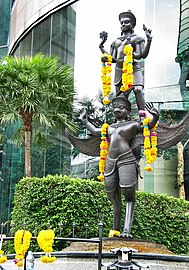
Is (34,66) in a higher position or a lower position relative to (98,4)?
lower

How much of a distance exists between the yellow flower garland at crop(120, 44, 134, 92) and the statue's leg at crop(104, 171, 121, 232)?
156 cm

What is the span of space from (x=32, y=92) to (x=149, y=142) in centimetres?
A: 638

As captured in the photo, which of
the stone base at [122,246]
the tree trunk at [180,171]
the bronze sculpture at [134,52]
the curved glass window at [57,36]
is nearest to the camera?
the stone base at [122,246]

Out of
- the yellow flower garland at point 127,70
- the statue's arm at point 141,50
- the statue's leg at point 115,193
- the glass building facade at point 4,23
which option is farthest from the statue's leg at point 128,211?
the glass building facade at point 4,23

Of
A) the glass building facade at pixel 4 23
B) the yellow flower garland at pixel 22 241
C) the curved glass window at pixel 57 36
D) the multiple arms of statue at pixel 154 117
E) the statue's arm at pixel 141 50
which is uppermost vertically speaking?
the glass building facade at pixel 4 23

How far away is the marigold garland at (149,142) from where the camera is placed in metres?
7.25

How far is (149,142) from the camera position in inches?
287

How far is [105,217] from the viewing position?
35.4 ft

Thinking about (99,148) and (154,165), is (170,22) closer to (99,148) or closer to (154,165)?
(154,165)

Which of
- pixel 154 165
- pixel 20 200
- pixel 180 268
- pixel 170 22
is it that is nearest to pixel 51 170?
pixel 154 165

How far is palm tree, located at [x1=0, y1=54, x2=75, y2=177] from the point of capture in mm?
13047

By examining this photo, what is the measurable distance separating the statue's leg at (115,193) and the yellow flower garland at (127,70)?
1.56 m

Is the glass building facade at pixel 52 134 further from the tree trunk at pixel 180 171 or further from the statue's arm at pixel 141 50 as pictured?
the statue's arm at pixel 141 50

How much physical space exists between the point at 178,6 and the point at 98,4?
3.27m
